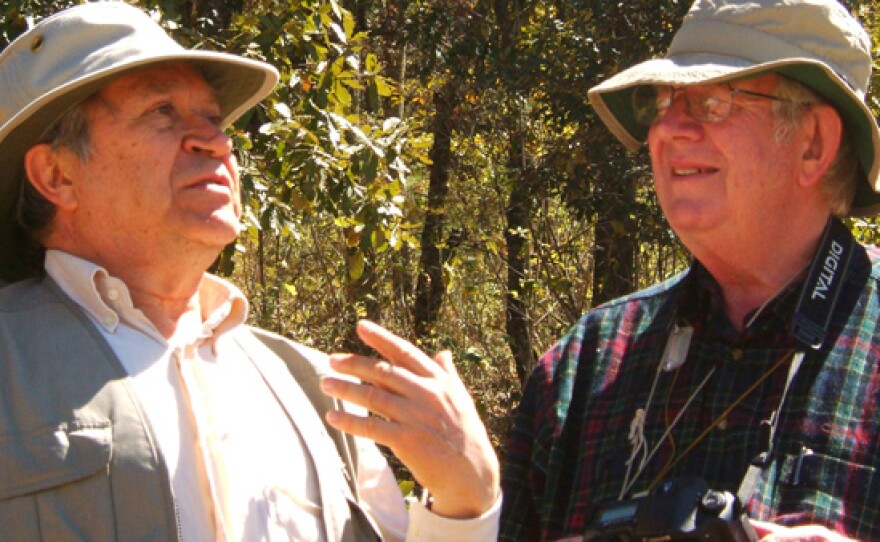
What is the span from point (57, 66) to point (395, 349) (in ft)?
3.22

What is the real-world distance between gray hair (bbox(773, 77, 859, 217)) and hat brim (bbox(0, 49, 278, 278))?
1.18 m

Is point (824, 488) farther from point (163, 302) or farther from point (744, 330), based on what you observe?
point (163, 302)

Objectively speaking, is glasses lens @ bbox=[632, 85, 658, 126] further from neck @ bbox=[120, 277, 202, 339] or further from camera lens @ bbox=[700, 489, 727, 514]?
neck @ bbox=[120, 277, 202, 339]

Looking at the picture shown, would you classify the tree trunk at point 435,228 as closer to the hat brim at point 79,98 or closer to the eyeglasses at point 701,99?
the hat brim at point 79,98

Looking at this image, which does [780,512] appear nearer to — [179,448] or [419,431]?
[419,431]

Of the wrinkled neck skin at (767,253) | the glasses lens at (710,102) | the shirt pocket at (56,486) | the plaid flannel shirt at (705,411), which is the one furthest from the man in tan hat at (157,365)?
the glasses lens at (710,102)

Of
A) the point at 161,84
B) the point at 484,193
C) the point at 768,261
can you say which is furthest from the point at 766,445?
the point at 484,193

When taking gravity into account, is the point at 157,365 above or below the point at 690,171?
below

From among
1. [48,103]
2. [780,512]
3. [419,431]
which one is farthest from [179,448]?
[780,512]

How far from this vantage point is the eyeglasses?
2.42m

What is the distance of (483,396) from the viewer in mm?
7891

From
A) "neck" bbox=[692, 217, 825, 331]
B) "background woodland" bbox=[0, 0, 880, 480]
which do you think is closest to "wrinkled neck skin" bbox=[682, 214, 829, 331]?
"neck" bbox=[692, 217, 825, 331]

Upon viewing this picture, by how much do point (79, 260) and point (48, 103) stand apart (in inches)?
13.2

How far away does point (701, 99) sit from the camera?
247 centimetres
